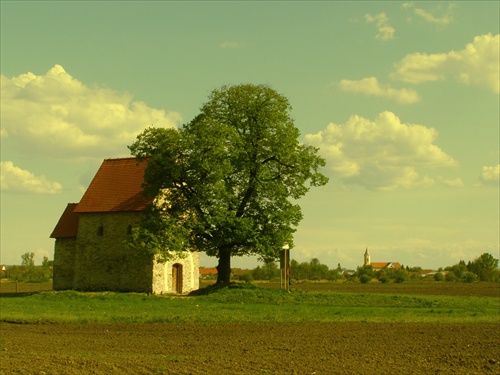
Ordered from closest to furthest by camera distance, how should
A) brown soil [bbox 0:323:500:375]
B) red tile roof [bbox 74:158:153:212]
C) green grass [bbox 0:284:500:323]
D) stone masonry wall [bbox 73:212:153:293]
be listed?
brown soil [bbox 0:323:500:375] → green grass [bbox 0:284:500:323] → stone masonry wall [bbox 73:212:153:293] → red tile roof [bbox 74:158:153:212]

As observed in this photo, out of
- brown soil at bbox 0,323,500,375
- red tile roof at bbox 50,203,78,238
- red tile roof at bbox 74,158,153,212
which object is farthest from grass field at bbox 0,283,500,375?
red tile roof at bbox 50,203,78,238

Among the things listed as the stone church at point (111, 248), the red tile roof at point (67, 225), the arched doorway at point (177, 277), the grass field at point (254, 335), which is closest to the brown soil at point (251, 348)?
the grass field at point (254, 335)

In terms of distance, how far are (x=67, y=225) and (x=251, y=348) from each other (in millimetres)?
35210

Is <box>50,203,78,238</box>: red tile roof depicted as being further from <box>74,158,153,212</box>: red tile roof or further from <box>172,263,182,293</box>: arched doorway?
<box>172,263,182,293</box>: arched doorway

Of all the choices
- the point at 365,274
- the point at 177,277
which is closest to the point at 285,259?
the point at 177,277

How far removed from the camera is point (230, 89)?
4222cm

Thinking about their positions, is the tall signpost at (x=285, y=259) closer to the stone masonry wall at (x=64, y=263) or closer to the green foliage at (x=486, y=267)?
the stone masonry wall at (x=64, y=263)

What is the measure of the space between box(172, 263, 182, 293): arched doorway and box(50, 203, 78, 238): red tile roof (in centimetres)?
835

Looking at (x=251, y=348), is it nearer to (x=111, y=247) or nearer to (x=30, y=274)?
(x=111, y=247)

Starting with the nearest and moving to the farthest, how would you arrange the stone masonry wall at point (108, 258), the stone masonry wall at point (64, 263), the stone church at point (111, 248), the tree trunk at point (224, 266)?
the tree trunk at point (224, 266) < the stone masonry wall at point (108, 258) < the stone church at point (111, 248) < the stone masonry wall at point (64, 263)

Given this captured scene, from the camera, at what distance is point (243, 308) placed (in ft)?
106

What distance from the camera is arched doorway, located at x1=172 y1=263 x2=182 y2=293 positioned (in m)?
Answer: 47.4

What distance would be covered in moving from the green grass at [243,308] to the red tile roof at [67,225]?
9.29 m

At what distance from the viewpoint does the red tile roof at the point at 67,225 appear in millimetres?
50031
